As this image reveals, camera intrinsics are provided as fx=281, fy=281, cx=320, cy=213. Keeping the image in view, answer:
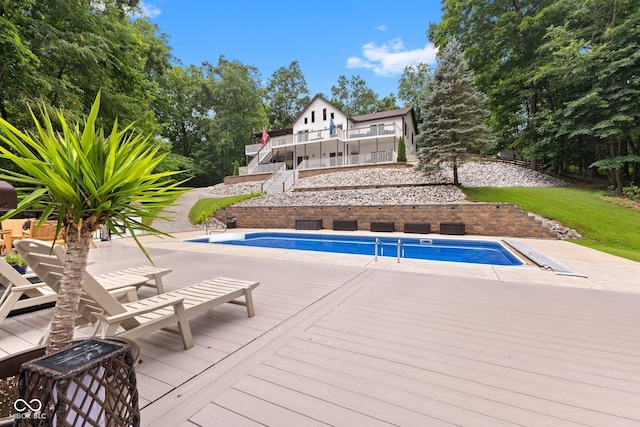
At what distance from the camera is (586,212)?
11297 mm

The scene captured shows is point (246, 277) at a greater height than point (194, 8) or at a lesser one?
lesser

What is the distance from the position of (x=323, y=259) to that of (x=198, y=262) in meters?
2.81

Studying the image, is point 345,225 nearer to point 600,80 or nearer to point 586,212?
point 586,212

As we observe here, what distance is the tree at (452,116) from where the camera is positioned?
548 inches

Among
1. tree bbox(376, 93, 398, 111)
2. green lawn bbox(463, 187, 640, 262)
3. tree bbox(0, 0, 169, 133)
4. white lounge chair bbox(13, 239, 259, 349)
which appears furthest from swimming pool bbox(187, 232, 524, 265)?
tree bbox(376, 93, 398, 111)

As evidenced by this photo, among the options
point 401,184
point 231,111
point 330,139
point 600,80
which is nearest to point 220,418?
point 401,184

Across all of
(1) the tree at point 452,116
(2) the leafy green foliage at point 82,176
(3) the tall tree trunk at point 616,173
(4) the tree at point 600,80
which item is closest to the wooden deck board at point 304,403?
(2) the leafy green foliage at point 82,176

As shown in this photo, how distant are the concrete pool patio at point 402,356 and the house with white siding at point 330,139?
60.3 feet

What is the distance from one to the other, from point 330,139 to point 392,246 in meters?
16.2

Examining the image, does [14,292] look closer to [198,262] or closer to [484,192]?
[198,262]

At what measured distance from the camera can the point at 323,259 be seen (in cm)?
662

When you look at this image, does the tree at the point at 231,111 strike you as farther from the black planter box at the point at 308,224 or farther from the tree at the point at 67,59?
the black planter box at the point at 308,224

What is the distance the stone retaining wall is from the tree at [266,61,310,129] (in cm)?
2747

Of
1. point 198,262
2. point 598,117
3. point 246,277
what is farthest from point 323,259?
point 598,117
